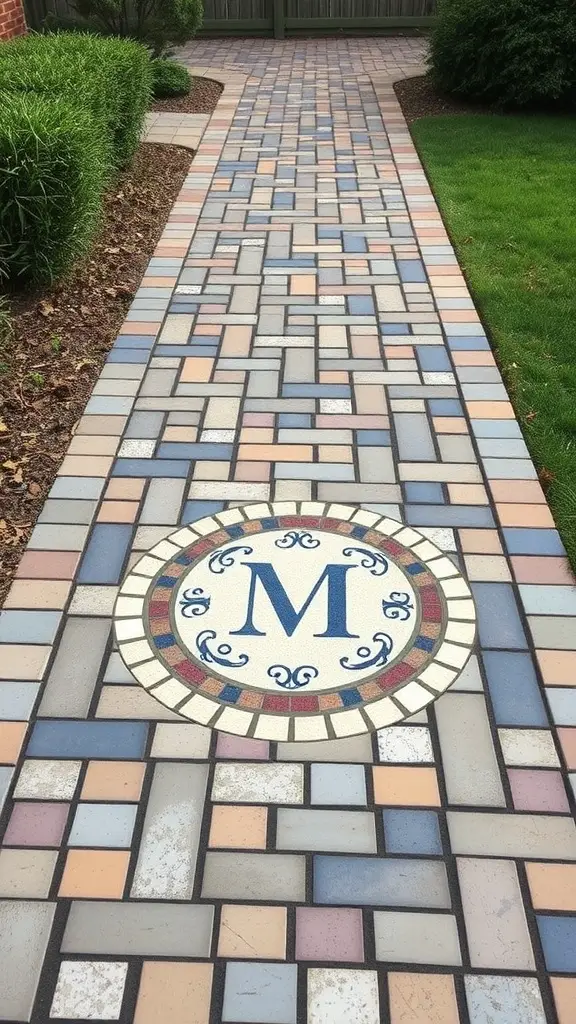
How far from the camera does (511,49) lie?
26.1 feet

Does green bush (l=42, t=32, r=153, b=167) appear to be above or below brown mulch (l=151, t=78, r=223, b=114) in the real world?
above

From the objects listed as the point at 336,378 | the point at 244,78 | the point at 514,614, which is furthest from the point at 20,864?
the point at 244,78

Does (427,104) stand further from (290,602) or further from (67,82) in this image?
(290,602)

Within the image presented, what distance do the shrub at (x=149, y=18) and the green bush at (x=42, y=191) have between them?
4.70m

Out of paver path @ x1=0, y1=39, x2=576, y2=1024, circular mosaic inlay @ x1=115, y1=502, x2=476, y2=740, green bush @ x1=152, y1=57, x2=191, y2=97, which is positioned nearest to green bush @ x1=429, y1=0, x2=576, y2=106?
green bush @ x1=152, y1=57, x2=191, y2=97

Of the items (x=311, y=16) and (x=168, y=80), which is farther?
(x=311, y=16)

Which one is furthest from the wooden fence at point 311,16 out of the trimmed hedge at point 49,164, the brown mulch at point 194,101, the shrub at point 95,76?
the trimmed hedge at point 49,164

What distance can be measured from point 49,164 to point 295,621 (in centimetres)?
304

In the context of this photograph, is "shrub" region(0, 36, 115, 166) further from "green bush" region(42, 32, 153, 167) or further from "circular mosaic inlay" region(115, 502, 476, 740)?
"circular mosaic inlay" region(115, 502, 476, 740)

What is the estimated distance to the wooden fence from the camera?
12.9 metres

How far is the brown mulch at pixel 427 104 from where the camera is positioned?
862 centimetres

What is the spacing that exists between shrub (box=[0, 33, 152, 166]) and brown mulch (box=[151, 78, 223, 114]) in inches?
64.6

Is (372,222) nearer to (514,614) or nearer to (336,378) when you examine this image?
(336,378)

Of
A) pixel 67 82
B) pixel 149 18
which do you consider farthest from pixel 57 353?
pixel 149 18
